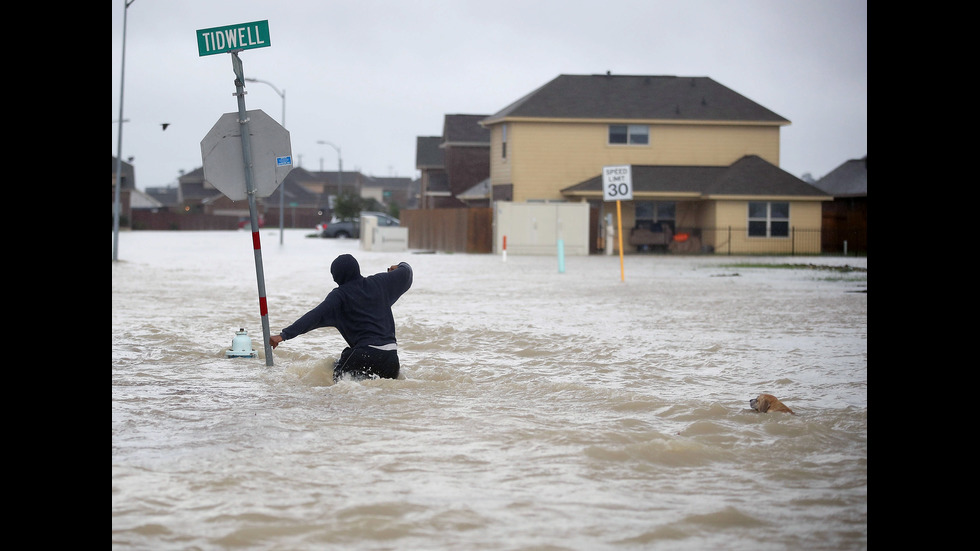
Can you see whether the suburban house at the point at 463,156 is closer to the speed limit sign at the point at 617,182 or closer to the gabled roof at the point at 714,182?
the gabled roof at the point at 714,182

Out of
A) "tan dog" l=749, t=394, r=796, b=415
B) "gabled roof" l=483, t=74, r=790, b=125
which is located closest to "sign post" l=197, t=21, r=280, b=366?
"tan dog" l=749, t=394, r=796, b=415

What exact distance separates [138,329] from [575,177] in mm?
30642

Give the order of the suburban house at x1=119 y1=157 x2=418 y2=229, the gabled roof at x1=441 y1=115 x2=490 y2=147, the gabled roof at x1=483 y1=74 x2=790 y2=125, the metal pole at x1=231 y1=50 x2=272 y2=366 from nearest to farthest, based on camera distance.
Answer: the metal pole at x1=231 y1=50 x2=272 y2=366 < the gabled roof at x1=483 y1=74 x2=790 y2=125 < the gabled roof at x1=441 y1=115 x2=490 y2=147 < the suburban house at x1=119 y1=157 x2=418 y2=229

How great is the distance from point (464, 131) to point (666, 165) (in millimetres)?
16141

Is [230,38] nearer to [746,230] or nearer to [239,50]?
[239,50]

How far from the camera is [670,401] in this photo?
9.48 meters

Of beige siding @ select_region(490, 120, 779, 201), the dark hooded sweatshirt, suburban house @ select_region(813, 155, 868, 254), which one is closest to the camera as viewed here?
the dark hooded sweatshirt

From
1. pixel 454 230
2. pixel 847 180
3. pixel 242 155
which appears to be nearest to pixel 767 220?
pixel 454 230

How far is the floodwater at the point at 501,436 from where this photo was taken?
5.70 m

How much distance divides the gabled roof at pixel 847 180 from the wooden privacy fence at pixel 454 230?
21.6 meters

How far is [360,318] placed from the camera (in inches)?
388

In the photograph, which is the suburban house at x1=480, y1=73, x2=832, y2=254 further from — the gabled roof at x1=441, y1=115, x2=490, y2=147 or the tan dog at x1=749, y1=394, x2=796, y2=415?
the tan dog at x1=749, y1=394, x2=796, y2=415

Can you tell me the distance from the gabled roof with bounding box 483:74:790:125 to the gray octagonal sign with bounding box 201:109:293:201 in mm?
32342

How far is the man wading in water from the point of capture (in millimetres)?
9805
